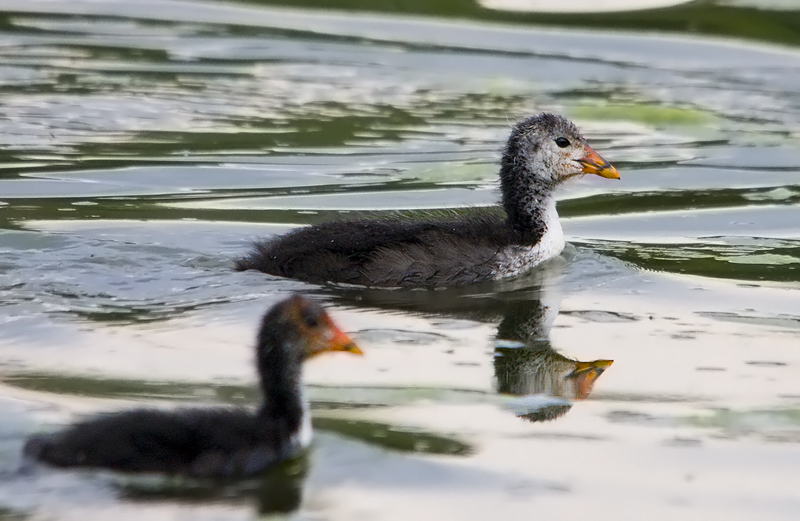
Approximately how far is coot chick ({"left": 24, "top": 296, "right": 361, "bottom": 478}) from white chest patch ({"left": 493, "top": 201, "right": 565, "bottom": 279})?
3113mm

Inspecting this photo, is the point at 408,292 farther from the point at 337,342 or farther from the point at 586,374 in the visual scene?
the point at 337,342

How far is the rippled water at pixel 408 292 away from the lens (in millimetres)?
5656

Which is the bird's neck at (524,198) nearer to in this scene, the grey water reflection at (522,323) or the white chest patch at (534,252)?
the white chest patch at (534,252)

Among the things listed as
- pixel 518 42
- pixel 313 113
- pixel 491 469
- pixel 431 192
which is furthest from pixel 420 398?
pixel 518 42

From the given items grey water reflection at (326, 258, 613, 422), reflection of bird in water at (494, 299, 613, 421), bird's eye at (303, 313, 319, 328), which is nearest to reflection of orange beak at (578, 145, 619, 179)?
grey water reflection at (326, 258, 613, 422)

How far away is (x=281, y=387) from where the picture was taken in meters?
5.76

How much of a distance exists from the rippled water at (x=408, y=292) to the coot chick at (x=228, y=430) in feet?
0.31

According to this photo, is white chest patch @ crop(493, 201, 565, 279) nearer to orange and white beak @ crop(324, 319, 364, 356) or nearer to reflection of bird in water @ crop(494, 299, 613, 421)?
reflection of bird in water @ crop(494, 299, 613, 421)

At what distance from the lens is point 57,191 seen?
10.8 metres

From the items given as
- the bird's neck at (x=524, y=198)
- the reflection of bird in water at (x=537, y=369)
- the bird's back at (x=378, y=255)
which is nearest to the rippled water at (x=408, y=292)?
the reflection of bird in water at (x=537, y=369)

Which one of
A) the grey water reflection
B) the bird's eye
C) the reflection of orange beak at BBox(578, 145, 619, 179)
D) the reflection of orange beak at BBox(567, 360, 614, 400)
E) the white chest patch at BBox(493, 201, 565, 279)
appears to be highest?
the reflection of orange beak at BBox(578, 145, 619, 179)

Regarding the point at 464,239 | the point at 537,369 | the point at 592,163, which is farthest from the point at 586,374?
the point at 592,163

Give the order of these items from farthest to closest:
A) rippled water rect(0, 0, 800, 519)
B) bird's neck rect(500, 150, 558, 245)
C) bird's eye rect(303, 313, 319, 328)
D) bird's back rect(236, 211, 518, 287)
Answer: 1. bird's neck rect(500, 150, 558, 245)
2. bird's back rect(236, 211, 518, 287)
3. bird's eye rect(303, 313, 319, 328)
4. rippled water rect(0, 0, 800, 519)

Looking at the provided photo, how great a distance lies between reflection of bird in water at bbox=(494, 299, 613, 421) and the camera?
650cm
